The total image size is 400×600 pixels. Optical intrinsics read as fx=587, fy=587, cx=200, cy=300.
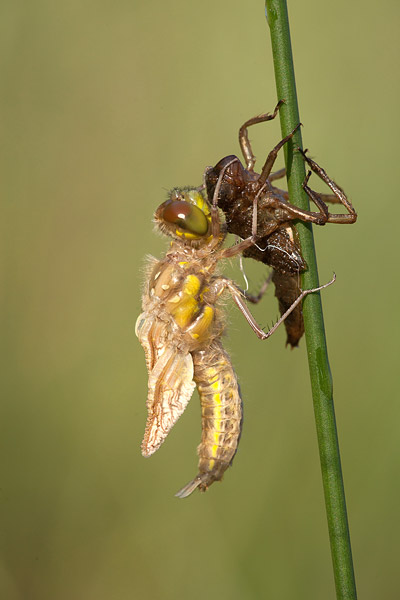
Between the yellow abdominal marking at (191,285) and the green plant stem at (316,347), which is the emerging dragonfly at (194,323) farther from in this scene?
the green plant stem at (316,347)

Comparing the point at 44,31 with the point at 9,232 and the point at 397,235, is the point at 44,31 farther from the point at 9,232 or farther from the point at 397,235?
the point at 397,235

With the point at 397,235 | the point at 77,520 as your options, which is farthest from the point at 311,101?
the point at 77,520

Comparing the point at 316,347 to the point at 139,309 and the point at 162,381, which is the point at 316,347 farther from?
the point at 139,309

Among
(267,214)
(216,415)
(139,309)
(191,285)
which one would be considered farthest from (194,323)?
(139,309)

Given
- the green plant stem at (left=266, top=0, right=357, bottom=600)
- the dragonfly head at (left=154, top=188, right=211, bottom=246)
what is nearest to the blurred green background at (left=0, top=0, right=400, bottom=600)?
the dragonfly head at (left=154, top=188, right=211, bottom=246)

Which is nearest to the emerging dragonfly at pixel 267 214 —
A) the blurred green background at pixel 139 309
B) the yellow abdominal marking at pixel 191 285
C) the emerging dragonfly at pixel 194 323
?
the emerging dragonfly at pixel 194 323
